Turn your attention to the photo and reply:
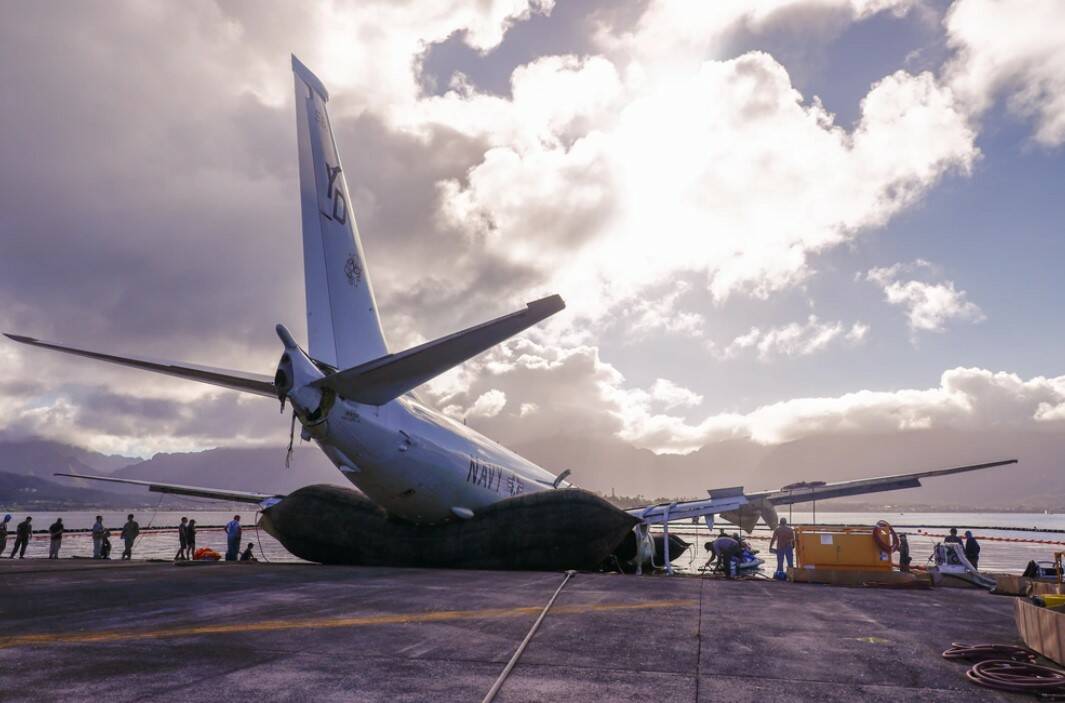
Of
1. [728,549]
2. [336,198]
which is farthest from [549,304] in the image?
[728,549]

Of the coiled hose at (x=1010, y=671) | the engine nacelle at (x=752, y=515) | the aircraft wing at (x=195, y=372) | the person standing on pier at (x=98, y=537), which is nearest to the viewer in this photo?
the coiled hose at (x=1010, y=671)

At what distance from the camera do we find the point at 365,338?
18484 mm

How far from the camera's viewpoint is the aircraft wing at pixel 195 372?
1307 cm

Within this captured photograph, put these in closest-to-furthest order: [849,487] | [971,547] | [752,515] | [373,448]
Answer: [373,448], [971,547], [849,487], [752,515]

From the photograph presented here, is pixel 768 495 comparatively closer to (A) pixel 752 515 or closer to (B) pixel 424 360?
(A) pixel 752 515

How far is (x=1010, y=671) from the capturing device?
6.62 meters

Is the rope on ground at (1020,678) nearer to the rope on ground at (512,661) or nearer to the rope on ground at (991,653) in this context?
the rope on ground at (991,653)

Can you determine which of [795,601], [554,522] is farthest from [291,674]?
[554,522]

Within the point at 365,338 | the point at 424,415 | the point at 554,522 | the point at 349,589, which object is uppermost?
the point at 365,338

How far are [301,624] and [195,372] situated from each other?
26.5 feet

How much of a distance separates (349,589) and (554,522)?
8.32 m

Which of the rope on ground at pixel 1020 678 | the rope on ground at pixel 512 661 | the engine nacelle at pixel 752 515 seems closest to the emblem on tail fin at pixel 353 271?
the rope on ground at pixel 512 661

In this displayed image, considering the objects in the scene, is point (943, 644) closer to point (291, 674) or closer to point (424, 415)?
point (291, 674)

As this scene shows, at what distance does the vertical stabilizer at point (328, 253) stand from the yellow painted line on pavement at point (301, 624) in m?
8.93
